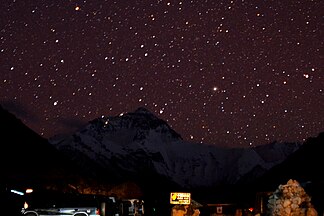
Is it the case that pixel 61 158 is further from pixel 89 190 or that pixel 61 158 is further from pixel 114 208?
pixel 114 208

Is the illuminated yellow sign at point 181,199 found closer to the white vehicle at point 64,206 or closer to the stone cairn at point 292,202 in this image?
the stone cairn at point 292,202

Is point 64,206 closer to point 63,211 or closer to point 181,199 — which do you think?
point 63,211

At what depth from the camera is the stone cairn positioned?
924 inches

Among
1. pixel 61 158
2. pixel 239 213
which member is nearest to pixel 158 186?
pixel 61 158

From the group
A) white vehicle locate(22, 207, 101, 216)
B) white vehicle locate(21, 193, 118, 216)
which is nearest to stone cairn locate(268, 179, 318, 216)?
white vehicle locate(21, 193, 118, 216)

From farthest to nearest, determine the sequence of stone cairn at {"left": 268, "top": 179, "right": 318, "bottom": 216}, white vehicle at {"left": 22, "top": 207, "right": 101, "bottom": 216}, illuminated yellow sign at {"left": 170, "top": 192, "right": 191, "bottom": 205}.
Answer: illuminated yellow sign at {"left": 170, "top": 192, "right": 191, "bottom": 205} → stone cairn at {"left": 268, "top": 179, "right": 318, "bottom": 216} → white vehicle at {"left": 22, "top": 207, "right": 101, "bottom": 216}

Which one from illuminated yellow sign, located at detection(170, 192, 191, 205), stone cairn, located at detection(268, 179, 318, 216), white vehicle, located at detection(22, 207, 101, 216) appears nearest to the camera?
white vehicle, located at detection(22, 207, 101, 216)

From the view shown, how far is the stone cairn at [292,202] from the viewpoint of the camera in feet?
77.0

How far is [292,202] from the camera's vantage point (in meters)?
24.0

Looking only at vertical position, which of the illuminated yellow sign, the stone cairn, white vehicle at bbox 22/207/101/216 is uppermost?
the illuminated yellow sign

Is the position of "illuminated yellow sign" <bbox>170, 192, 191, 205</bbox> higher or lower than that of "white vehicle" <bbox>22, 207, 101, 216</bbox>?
higher

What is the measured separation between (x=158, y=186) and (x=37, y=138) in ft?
346

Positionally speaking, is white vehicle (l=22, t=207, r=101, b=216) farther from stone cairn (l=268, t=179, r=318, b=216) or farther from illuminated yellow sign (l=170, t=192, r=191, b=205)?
illuminated yellow sign (l=170, t=192, r=191, b=205)

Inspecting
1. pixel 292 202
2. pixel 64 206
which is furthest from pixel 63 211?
pixel 292 202
